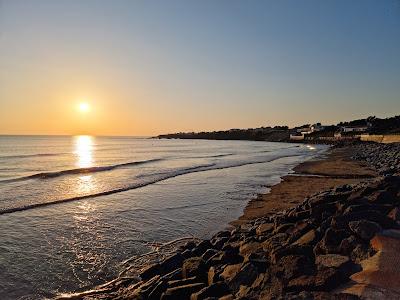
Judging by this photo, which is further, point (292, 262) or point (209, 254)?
point (209, 254)

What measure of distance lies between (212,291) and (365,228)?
111 inches

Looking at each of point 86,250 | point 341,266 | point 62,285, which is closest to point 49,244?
point 86,250

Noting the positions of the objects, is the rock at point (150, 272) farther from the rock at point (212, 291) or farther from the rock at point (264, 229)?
the rock at point (264, 229)

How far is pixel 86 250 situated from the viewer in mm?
9672

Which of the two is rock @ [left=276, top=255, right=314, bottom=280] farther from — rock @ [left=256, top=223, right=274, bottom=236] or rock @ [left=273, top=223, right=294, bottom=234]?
rock @ [left=256, top=223, right=274, bottom=236]

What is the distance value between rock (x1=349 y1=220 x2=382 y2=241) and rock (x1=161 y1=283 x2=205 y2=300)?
2.77 m

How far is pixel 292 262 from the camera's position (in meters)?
5.51

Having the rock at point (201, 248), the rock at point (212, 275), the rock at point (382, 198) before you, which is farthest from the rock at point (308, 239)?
the rock at point (201, 248)

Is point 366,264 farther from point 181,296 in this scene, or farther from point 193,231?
point 193,231

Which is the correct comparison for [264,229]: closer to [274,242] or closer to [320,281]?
[274,242]

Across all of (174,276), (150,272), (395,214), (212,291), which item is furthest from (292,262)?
(150,272)

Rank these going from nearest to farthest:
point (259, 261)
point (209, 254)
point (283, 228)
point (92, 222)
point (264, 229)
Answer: point (259, 261)
point (209, 254)
point (283, 228)
point (264, 229)
point (92, 222)

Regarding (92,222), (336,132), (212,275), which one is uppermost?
(336,132)

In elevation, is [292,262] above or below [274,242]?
above
